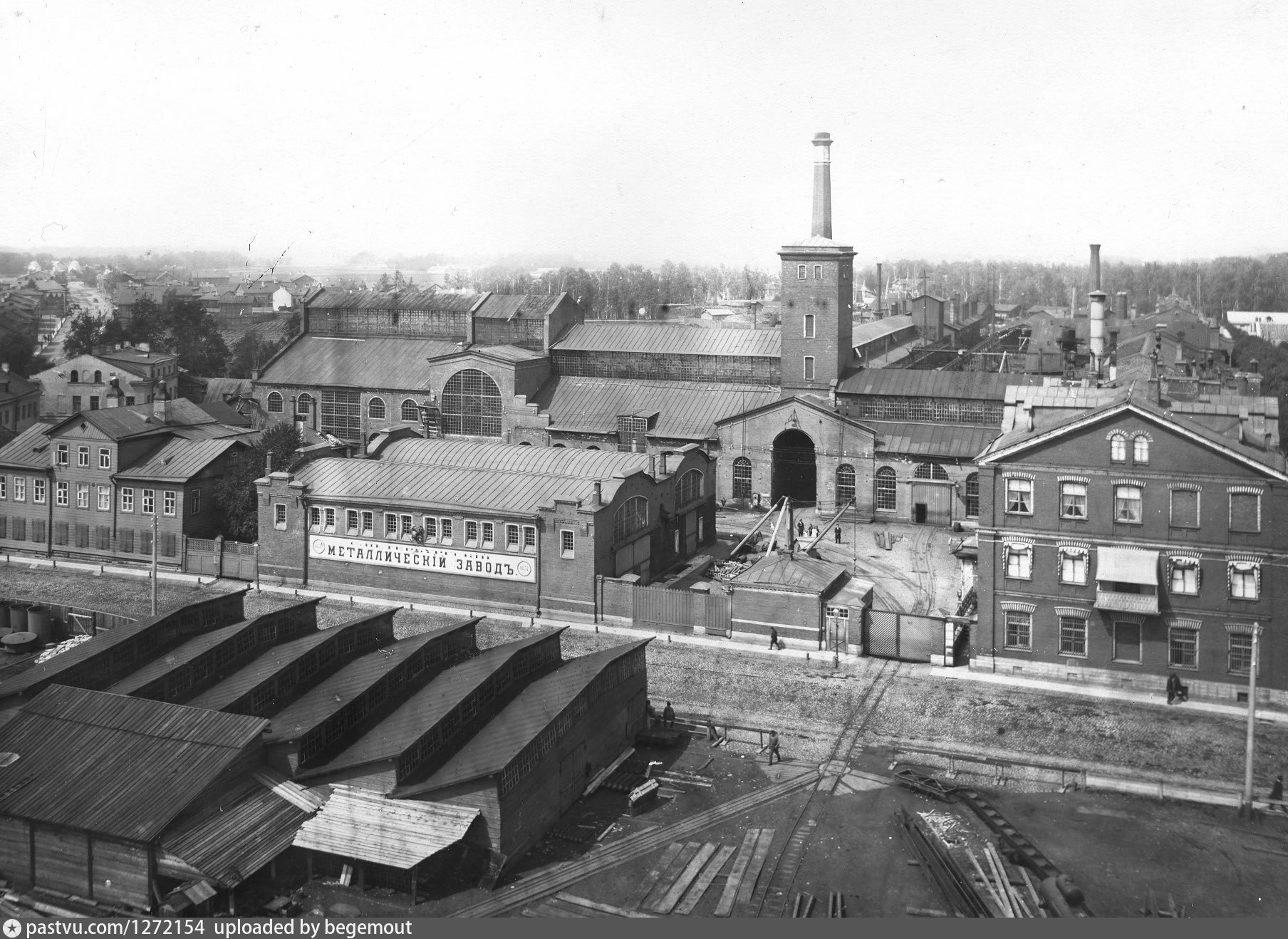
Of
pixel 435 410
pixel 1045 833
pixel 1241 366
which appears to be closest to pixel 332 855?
pixel 1045 833

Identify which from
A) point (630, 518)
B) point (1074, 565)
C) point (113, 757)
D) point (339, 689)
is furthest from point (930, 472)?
point (113, 757)

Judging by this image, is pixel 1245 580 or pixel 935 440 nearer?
pixel 1245 580

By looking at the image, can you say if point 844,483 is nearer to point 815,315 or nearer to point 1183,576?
point 815,315

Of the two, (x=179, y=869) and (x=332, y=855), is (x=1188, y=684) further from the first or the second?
(x=179, y=869)

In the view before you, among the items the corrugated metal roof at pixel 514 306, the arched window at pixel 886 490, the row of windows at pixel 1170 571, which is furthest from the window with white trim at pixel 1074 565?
the corrugated metal roof at pixel 514 306

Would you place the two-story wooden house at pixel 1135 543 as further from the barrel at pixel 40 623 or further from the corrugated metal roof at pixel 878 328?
the corrugated metal roof at pixel 878 328

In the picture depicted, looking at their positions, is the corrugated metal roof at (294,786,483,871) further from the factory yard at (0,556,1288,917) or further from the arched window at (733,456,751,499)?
the arched window at (733,456,751,499)

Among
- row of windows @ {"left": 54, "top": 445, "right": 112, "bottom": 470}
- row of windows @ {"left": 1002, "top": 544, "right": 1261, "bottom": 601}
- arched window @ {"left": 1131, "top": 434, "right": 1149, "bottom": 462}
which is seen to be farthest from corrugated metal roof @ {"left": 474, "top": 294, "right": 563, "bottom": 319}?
arched window @ {"left": 1131, "top": 434, "right": 1149, "bottom": 462}
